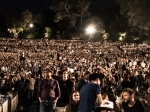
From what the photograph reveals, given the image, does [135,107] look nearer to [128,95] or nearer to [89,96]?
[128,95]

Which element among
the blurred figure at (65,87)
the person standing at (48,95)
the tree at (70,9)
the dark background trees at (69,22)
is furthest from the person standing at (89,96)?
the tree at (70,9)

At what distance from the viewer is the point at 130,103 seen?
6.28m

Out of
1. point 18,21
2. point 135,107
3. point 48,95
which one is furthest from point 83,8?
point 135,107

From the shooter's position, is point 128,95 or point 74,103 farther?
point 74,103

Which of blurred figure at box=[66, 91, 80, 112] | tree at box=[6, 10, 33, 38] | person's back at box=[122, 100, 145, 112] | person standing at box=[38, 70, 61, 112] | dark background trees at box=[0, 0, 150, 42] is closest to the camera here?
person's back at box=[122, 100, 145, 112]

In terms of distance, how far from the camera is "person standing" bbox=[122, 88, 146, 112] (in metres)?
6.18

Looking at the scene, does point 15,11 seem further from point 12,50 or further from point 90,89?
point 90,89

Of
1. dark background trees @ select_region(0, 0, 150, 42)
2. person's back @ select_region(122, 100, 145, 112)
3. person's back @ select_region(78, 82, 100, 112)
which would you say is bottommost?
person's back @ select_region(122, 100, 145, 112)

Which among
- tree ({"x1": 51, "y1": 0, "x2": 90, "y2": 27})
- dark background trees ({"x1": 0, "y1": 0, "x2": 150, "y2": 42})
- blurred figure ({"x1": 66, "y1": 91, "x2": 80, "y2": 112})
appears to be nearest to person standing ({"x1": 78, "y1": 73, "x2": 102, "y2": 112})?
blurred figure ({"x1": 66, "y1": 91, "x2": 80, "y2": 112})

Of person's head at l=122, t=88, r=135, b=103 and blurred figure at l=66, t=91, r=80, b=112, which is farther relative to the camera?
blurred figure at l=66, t=91, r=80, b=112

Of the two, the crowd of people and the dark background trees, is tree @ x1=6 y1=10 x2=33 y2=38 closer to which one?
the dark background trees

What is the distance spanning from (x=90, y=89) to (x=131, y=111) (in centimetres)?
82

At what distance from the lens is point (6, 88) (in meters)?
13.6

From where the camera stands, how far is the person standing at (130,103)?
618 centimetres
